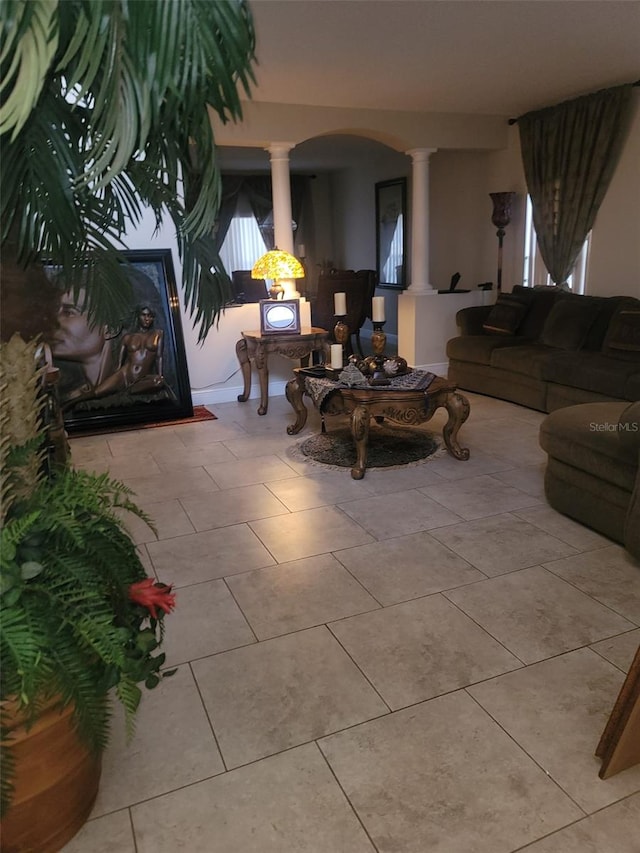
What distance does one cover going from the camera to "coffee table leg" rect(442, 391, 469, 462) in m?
3.69

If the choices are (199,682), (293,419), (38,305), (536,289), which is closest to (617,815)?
(199,682)

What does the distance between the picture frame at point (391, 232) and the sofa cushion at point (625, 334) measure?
12.1 feet

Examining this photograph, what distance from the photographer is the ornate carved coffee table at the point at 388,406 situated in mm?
3557

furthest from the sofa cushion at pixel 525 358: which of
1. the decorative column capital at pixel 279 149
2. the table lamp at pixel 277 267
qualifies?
the decorative column capital at pixel 279 149

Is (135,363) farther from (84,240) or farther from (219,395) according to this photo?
(84,240)

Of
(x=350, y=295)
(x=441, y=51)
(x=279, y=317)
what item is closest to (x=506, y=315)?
(x=350, y=295)

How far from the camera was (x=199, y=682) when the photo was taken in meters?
1.93

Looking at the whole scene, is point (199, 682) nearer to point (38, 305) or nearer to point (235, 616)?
point (235, 616)

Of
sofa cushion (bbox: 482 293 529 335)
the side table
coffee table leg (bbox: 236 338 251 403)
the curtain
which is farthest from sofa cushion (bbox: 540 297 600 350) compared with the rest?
the curtain

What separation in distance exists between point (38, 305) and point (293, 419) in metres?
3.49

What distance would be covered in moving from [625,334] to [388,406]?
2.04m

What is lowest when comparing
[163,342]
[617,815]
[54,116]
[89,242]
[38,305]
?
[617,815]

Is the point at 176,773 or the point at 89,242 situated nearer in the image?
the point at 89,242

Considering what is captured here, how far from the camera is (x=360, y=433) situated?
3541 mm
